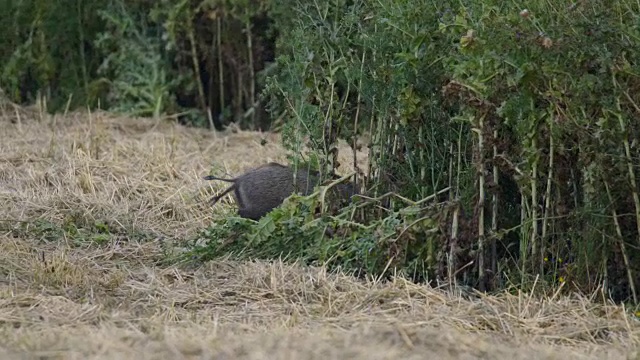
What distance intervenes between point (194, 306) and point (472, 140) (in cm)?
172

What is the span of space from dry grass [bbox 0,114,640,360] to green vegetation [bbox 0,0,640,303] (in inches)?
11.0

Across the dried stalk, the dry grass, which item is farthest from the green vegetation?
the dry grass

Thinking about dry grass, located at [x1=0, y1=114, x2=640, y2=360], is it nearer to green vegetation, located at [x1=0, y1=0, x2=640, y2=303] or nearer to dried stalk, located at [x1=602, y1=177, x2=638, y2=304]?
dried stalk, located at [x1=602, y1=177, x2=638, y2=304]

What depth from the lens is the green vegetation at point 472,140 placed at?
18.9 ft

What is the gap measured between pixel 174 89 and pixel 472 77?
7006mm

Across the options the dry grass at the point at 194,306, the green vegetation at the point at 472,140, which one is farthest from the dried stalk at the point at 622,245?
the dry grass at the point at 194,306

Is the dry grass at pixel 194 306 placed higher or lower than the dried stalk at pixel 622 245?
lower

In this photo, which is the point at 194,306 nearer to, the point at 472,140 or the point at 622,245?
the point at 472,140

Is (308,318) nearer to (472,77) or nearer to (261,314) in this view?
(261,314)

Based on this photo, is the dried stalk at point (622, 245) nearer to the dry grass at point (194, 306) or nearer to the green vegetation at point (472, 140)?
the green vegetation at point (472, 140)

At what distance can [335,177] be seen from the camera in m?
7.26

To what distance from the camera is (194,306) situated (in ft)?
19.6

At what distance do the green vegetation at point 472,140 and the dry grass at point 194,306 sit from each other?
0.28 metres

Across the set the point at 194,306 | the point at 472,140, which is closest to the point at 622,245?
the point at 472,140
